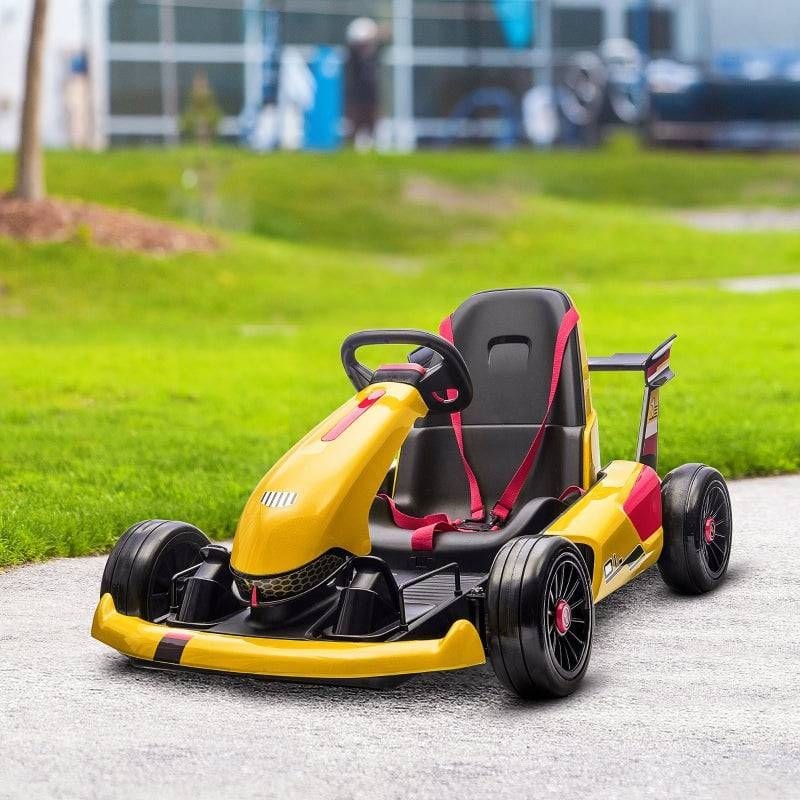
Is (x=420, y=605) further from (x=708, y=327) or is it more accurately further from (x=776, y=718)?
(x=708, y=327)

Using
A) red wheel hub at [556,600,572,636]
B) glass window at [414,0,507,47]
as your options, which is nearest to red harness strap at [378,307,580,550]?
red wheel hub at [556,600,572,636]

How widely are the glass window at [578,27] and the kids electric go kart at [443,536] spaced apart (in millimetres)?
28612

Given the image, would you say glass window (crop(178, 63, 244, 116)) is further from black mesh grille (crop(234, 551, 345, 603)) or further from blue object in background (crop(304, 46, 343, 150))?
black mesh grille (crop(234, 551, 345, 603))

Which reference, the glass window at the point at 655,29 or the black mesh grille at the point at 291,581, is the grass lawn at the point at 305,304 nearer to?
the black mesh grille at the point at 291,581

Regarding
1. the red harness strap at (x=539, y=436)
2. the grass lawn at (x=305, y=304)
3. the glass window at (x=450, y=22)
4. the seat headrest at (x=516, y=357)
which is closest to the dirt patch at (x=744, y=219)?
the grass lawn at (x=305, y=304)

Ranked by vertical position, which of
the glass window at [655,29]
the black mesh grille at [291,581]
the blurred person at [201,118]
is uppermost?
the glass window at [655,29]

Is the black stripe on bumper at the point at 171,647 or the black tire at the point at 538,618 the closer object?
the black tire at the point at 538,618

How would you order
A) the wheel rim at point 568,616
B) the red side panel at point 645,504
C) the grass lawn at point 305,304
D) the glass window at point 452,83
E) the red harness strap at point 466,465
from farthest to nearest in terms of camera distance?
the glass window at point 452,83 → the grass lawn at point 305,304 → the red harness strap at point 466,465 → the red side panel at point 645,504 → the wheel rim at point 568,616

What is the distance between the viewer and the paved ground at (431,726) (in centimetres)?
425

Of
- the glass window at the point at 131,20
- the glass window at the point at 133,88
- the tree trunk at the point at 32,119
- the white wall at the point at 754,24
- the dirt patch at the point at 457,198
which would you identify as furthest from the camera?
the glass window at the point at 133,88

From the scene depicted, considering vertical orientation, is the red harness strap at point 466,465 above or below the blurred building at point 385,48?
below

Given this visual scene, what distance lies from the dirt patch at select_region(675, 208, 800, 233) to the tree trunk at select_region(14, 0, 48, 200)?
10.4 metres

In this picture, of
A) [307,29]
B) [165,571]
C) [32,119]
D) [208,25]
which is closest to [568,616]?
[165,571]

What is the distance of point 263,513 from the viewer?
16.8 feet
